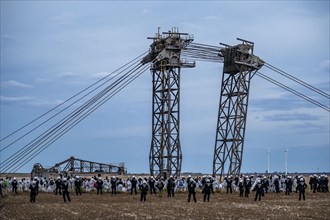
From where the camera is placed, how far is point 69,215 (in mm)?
27969

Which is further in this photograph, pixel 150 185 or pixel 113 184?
pixel 113 184

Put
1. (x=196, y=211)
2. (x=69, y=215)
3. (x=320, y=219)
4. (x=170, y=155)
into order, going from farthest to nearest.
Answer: (x=170, y=155) → (x=196, y=211) → (x=69, y=215) → (x=320, y=219)

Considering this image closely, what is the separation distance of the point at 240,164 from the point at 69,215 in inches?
1397

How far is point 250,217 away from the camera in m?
26.4

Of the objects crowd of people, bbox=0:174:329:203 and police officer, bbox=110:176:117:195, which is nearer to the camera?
crowd of people, bbox=0:174:329:203

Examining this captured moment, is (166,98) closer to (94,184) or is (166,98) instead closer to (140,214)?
(94,184)

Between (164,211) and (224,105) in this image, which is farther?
(224,105)

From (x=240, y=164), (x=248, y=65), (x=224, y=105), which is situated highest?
(x=248, y=65)

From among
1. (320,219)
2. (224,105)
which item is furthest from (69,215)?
(224,105)

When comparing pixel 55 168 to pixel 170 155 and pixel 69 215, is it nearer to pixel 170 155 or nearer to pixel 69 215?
pixel 170 155

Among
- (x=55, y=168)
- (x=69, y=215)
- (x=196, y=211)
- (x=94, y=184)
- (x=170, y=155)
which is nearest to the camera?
(x=69, y=215)

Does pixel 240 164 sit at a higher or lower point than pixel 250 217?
higher

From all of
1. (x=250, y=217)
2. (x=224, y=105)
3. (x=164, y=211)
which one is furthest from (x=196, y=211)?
(x=224, y=105)

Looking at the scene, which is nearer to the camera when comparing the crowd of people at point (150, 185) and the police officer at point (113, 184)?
the crowd of people at point (150, 185)
